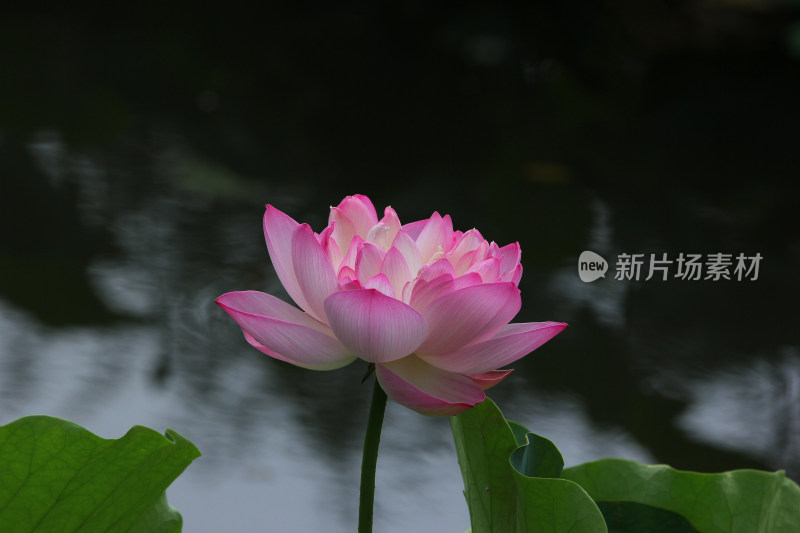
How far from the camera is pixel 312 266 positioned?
0.31 meters

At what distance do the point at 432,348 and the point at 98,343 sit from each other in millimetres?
875

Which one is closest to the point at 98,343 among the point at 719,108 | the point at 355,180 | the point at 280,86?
the point at 355,180

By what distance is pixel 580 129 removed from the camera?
77.8 inches

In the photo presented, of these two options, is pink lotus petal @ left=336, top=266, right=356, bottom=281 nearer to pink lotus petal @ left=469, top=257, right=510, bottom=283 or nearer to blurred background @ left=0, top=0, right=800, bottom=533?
pink lotus petal @ left=469, top=257, right=510, bottom=283

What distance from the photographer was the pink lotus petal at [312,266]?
0.31 meters

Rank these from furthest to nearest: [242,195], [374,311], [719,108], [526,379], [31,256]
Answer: [719,108] < [242,195] < [31,256] < [526,379] < [374,311]

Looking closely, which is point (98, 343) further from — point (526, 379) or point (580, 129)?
point (580, 129)
